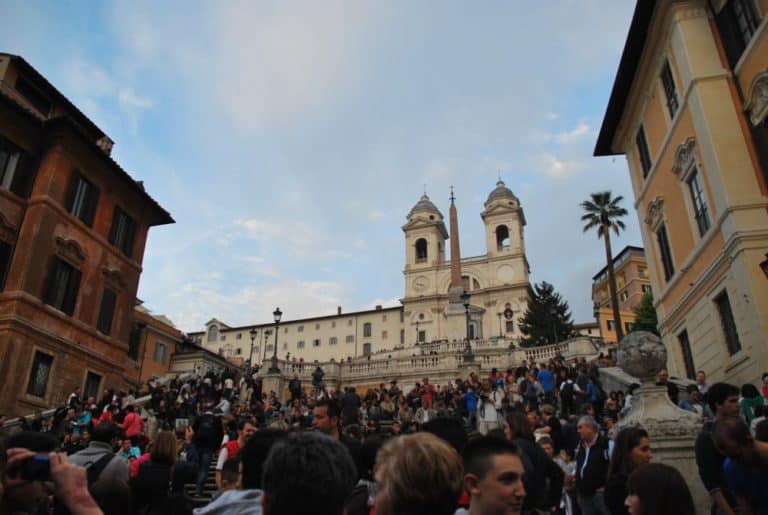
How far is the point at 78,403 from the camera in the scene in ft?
63.2

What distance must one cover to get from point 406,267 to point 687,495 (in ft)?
275

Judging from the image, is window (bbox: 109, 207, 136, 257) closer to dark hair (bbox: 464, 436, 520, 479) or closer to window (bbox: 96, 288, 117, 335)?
window (bbox: 96, 288, 117, 335)

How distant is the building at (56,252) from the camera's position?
21297 millimetres

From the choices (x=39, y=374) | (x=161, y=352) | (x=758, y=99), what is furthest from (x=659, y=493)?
(x=161, y=352)

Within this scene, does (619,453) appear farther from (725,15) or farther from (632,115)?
(632,115)

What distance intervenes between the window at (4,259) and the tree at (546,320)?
45.3m

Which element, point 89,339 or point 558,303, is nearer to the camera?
point 89,339

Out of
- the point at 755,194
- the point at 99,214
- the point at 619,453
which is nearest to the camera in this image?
the point at 619,453

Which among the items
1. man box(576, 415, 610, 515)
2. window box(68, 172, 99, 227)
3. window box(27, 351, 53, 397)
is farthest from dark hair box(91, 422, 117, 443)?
window box(68, 172, 99, 227)

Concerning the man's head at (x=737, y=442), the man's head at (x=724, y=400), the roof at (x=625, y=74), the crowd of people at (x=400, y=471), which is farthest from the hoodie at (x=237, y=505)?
the roof at (x=625, y=74)

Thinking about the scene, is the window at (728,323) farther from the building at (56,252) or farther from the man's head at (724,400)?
the building at (56,252)

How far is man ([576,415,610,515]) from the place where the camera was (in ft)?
19.8

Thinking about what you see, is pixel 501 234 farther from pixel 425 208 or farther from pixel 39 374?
pixel 39 374

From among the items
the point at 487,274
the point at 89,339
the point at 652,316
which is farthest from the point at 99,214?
the point at 487,274
